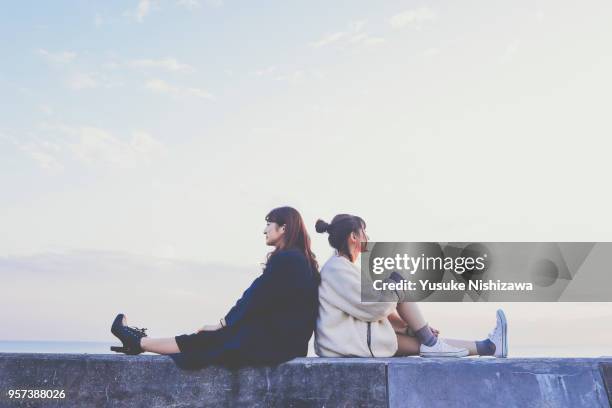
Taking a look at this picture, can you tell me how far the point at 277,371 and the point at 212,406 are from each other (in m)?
0.51

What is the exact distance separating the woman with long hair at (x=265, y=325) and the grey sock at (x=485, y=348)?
1.39 meters

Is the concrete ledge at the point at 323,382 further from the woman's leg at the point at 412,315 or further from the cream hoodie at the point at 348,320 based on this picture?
the woman's leg at the point at 412,315

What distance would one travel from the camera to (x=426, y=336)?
4.99 m

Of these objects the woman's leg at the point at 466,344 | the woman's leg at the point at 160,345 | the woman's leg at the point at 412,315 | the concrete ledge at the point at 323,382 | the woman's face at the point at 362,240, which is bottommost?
the concrete ledge at the point at 323,382

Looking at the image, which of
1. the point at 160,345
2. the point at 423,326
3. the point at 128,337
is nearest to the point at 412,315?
the point at 423,326

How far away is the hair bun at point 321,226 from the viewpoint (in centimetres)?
524

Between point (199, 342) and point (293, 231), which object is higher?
point (293, 231)

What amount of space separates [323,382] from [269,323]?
2.32ft

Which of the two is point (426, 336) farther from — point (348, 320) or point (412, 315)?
point (348, 320)

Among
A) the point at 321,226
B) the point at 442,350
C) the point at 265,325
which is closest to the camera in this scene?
the point at 265,325

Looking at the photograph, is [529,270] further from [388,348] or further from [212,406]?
[212,406]

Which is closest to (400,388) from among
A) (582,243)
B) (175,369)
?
(175,369)

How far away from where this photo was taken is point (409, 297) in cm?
500

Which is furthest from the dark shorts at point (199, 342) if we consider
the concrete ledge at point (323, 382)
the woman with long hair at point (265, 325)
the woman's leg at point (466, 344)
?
the woman's leg at point (466, 344)
